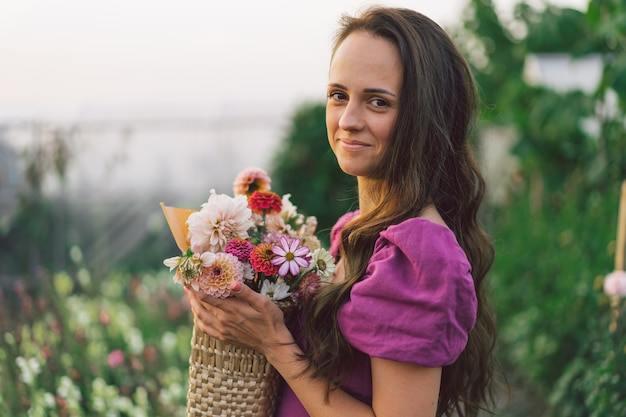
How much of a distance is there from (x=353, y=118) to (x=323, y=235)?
5.85 meters

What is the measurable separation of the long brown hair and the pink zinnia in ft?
0.92

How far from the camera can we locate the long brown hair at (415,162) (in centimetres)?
158

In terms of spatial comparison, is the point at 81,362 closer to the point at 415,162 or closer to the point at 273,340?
the point at 273,340

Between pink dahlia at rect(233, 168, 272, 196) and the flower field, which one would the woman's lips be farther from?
the flower field

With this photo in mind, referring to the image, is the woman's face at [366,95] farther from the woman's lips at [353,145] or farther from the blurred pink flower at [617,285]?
the blurred pink flower at [617,285]

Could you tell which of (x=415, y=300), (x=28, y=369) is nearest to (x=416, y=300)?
(x=415, y=300)

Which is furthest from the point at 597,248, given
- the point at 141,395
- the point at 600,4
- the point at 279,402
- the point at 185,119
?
the point at 185,119

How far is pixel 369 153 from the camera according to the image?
1.63 m

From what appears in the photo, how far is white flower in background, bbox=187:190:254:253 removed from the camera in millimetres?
1665

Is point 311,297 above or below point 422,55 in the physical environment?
below

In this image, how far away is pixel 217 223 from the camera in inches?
66.2

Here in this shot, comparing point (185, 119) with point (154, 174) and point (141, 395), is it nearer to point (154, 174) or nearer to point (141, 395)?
point (154, 174)

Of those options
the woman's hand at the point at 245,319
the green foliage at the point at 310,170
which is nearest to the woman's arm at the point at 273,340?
A: the woman's hand at the point at 245,319

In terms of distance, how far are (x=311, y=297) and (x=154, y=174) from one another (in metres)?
7.69
